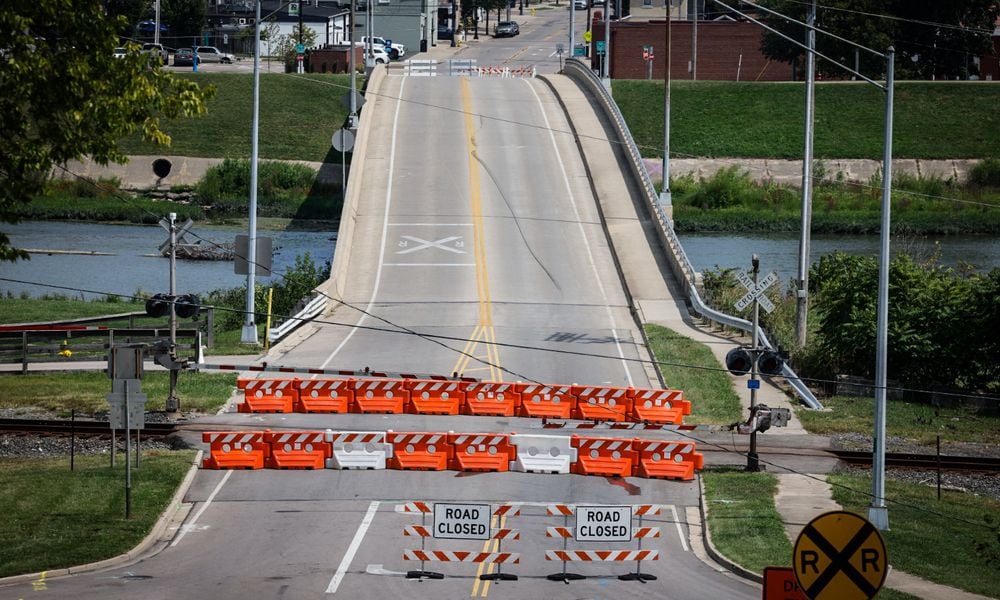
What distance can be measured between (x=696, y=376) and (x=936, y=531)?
1318 centimetres

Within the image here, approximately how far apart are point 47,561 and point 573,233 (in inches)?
1344

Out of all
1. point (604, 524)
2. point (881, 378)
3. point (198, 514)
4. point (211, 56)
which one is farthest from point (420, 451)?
point (211, 56)

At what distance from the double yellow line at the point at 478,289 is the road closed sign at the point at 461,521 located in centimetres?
1462

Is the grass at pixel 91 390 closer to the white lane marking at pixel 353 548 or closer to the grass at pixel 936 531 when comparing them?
the white lane marking at pixel 353 548

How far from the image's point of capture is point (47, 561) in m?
21.1

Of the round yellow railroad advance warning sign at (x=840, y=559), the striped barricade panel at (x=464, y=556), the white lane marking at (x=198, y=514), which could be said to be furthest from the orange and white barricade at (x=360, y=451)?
the round yellow railroad advance warning sign at (x=840, y=559)

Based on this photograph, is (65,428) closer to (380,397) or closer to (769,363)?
(380,397)

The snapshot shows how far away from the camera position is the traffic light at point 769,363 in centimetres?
2702

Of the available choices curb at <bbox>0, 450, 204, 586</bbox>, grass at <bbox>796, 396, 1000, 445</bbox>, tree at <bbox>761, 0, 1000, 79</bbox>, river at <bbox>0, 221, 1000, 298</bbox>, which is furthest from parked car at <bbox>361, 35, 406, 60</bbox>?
curb at <bbox>0, 450, 204, 586</bbox>

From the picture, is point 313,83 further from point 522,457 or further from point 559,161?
point 522,457

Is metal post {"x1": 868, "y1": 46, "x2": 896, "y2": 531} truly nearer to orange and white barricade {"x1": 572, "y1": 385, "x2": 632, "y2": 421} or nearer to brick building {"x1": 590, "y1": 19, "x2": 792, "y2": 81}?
orange and white barricade {"x1": 572, "y1": 385, "x2": 632, "y2": 421}

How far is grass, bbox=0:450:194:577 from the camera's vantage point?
Result: 71.1 ft

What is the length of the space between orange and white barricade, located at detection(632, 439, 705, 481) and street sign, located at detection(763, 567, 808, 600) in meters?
15.1

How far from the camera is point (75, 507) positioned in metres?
24.3
